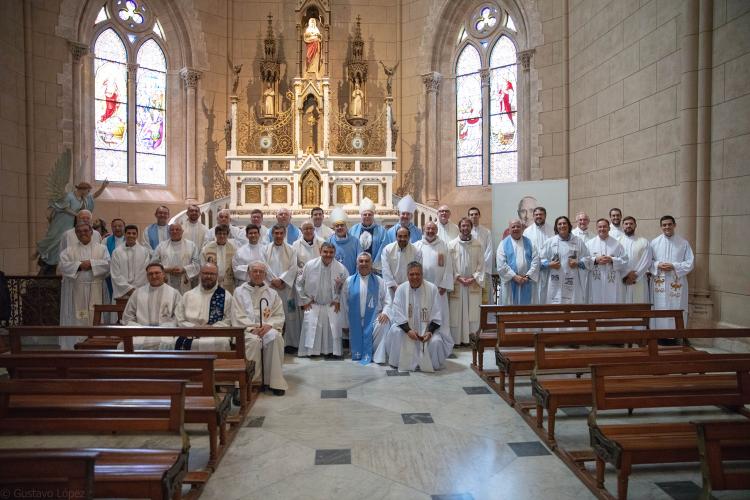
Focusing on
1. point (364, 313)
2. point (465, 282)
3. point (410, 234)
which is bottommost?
point (364, 313)

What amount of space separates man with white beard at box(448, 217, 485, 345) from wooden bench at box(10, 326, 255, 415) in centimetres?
363

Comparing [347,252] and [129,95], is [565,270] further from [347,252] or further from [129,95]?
[129,95]

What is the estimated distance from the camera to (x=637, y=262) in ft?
25.4

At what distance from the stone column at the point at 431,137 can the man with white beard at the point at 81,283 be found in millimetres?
8267

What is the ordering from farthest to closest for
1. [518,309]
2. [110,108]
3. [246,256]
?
[110,108]
[246,256]
[518,309]

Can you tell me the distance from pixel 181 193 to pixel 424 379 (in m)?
9.42

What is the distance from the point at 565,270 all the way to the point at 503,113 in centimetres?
650

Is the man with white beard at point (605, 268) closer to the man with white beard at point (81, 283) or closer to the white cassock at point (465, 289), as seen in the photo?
the white cassock at point (465, 289)

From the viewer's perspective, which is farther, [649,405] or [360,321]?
[360,321]

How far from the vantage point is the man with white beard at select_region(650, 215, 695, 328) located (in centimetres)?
728

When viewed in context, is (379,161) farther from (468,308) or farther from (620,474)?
(620,474)

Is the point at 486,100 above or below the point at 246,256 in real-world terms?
above

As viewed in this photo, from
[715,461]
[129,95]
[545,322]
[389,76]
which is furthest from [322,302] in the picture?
[129,95]

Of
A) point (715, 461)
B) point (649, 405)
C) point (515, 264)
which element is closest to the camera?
point (715, 461)
